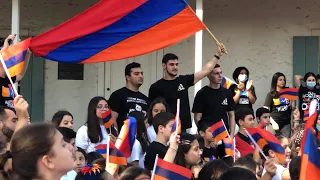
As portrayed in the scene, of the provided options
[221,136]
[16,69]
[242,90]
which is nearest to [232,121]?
[221,136]

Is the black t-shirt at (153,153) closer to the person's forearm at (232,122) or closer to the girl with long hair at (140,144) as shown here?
the girl with long hair at (140,144)

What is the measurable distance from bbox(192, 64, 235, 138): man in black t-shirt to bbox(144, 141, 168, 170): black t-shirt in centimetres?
251

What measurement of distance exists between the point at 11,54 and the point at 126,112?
2059mm

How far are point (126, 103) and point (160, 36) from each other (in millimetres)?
1024

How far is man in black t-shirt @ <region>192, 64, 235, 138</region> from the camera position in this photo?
9055 millimetres

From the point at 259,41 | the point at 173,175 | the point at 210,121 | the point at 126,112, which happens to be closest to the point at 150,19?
the point at 126,112

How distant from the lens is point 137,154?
716 cm

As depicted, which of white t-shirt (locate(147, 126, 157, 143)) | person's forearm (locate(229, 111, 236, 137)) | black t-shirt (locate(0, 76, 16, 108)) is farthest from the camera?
person's forearm (locate(229, 111, 236, 137))

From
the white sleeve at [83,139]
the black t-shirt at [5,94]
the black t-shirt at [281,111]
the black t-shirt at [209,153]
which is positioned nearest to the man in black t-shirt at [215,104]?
the black t-shirt at [209,153]

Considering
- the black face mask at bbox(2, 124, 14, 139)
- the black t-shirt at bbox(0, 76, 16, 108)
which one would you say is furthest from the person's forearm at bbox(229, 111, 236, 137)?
the black face mask at bbox(2, 124, 14, 139)

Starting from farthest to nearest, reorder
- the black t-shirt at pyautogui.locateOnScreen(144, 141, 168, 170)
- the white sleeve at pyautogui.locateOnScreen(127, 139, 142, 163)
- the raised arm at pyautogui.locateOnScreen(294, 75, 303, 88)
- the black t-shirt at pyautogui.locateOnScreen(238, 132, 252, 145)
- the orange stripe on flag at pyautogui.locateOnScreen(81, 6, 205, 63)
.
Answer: the raised arm at pyautogui.locateOnScreen(294, 75, 303, 88), the black t-shirt at pyautogui.locateOnScreen(238, 132, 252, 145), the orange stripe on flag at pyautogui.locateOnScreen(81, 6, 205, 63), the white sleeve at pyautogui.locateOnScreen(127, 139, 142, 163), the black t-shirt at pyautogui.locateOnScreen(144, 141, 168, 170)

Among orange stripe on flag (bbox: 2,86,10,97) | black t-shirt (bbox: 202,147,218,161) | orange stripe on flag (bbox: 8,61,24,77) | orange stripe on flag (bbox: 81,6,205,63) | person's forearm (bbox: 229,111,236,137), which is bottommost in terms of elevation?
black t-shirt (bbox: 202,147,218,161)

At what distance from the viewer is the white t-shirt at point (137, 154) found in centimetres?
708

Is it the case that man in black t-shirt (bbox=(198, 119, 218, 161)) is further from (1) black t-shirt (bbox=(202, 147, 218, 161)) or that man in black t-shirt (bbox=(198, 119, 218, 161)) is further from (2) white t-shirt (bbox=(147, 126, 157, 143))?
(2) white t-shirt (bbox=(147, 126, 157, 143))
